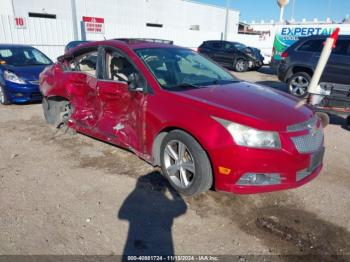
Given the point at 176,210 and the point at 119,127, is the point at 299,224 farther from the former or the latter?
the point at 119,127

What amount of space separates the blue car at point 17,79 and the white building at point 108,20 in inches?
293

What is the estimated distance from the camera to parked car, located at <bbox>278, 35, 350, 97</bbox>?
782 centimetres

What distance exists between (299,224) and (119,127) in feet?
7.92

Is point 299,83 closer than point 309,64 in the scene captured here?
No

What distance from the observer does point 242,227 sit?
2896 mm

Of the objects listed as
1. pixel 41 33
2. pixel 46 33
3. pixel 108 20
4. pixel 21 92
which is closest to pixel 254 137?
pixel 21 92

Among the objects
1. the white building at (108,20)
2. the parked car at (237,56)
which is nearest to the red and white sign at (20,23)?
the white building at (108,20)

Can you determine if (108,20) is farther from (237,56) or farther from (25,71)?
(25,71)

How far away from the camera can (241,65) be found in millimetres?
16547

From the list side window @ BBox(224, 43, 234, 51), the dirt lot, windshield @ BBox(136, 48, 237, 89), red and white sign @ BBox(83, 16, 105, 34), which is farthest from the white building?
windshield @ BBox(136, 48, 237, 89)

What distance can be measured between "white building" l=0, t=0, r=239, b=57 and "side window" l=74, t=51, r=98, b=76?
11.4m

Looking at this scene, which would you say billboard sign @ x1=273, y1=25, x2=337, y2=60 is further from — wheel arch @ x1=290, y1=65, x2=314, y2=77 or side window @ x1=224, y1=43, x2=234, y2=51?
wheel arch @ x1=290, y1=65, x2=314, y2=77

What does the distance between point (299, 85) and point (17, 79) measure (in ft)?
25.2

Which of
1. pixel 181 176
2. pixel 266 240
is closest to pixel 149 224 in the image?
pixel 181 176
